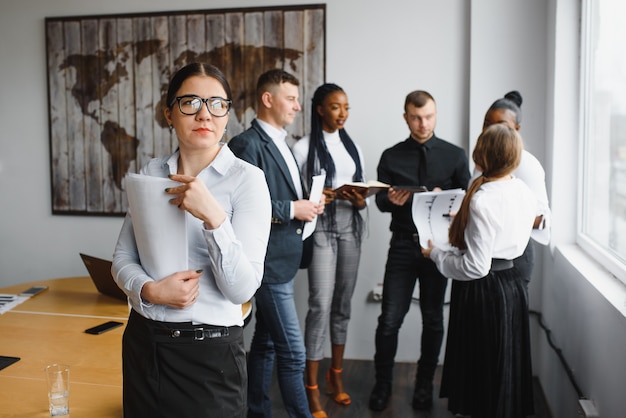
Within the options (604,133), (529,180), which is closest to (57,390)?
(529,180)

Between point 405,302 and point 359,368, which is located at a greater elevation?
point 405,302

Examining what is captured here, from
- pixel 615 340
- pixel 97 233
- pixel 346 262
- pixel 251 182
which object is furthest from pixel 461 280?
pixel 97 233

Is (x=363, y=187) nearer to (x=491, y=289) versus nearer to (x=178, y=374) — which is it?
(x=491, y=289)

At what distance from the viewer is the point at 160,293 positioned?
4.63ft

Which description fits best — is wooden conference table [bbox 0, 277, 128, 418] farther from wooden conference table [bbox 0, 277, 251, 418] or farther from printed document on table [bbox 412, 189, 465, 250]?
printed document on table [bbox 412, 189, 465, 250]

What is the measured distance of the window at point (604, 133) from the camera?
246cm

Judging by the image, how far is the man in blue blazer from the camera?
8.58 ft

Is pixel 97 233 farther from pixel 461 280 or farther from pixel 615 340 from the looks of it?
pixel 615 340

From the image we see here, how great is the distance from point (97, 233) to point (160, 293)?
10.2ft

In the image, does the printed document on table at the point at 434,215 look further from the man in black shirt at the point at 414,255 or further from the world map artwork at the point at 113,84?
the world map artwork at the point at 113,84

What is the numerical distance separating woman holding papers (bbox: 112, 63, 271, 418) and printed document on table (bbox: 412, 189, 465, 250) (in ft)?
4.69

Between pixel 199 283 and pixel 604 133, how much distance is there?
2.12m

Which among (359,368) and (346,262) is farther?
(359,368)

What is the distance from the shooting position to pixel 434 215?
2873 millimetres
